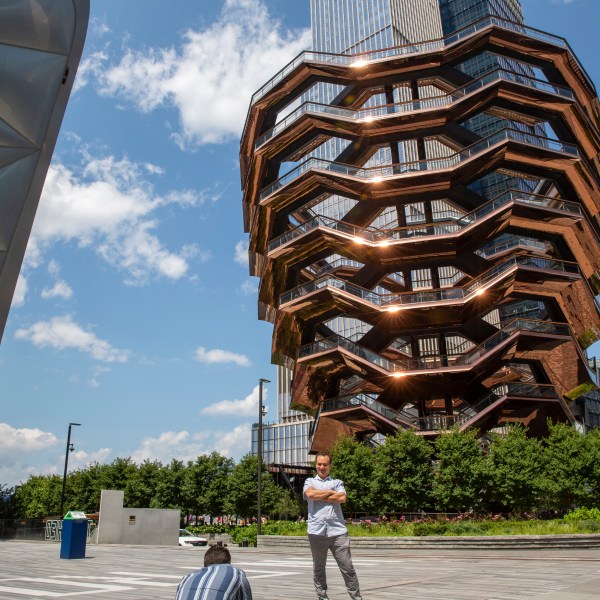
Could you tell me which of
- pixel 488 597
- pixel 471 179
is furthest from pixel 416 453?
pixel 488 597

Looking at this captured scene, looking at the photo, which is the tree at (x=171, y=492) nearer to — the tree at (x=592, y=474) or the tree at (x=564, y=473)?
the tree at (x=564, y=473)

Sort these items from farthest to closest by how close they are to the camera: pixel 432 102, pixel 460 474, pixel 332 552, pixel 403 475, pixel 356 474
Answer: pixel 432 102, pixel 356 474, pixel 403 475, pixel 460 474, pixel 332 552

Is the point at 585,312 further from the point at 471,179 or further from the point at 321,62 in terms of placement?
the point at 321,62

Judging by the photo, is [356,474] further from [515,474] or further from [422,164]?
[422,164]

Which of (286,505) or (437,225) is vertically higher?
(437,225)

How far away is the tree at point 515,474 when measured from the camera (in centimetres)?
3164

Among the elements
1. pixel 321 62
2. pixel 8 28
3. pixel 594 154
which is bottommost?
pixel 8 28

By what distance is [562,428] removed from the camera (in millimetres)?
35250

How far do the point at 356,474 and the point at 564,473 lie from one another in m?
11.4

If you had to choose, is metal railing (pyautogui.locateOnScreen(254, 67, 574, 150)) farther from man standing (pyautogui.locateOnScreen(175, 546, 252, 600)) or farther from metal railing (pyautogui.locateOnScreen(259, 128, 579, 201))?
man standing (pyautogui.locateOnScreen(175, 546, 252, 600))

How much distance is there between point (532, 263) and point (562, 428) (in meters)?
10.8

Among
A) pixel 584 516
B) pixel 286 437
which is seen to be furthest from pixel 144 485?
pixel 286 437

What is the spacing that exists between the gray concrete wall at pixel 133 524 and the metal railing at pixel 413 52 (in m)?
31.3

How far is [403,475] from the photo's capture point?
34438 millimetres
